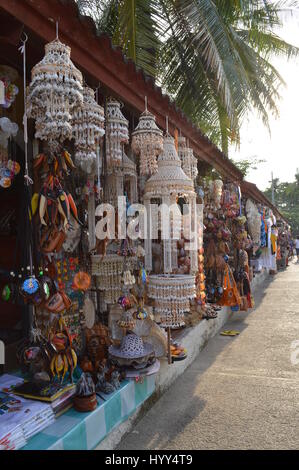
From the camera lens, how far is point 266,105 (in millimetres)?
8047

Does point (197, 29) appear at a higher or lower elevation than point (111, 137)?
higher

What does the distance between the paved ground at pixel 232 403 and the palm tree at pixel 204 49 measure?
3389mm

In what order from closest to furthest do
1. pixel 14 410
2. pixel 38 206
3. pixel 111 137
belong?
pixel 38 206 → pixel 14 410 → pixel 111 137

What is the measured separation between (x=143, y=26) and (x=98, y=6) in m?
2.25

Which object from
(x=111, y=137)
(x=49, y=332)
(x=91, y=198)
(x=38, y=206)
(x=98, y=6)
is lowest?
(x=49, y=332)

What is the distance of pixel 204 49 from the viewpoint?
18.2 ft

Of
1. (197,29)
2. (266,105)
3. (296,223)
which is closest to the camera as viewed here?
(197,29)

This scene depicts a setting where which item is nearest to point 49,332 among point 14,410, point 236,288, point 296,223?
point 14,410

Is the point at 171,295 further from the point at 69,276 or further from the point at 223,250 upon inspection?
the point at 223,250

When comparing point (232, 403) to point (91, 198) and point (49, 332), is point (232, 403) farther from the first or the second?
point (91, 198)

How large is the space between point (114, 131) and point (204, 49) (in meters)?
3.94

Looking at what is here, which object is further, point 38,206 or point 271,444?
point 271,444

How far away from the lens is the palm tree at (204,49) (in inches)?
194

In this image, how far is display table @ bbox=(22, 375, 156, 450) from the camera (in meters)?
1.84
